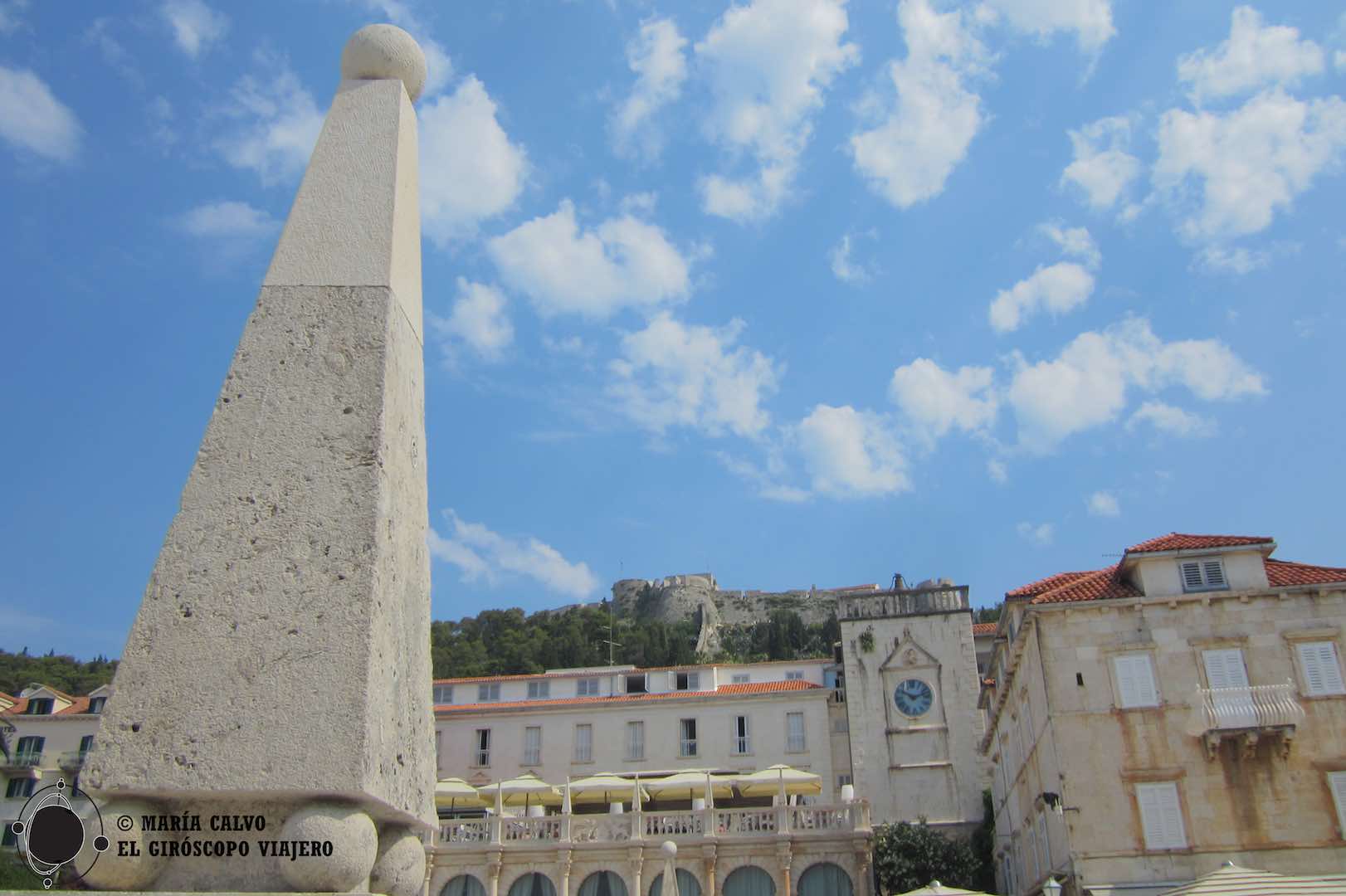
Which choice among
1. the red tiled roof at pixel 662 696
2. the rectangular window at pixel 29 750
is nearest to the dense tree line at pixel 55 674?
the rectangular window at pixel 29 750

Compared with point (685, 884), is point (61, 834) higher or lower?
higher

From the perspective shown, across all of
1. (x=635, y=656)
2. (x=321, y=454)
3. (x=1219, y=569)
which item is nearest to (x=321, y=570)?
(x=321, y=454)

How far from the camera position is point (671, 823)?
34344mm

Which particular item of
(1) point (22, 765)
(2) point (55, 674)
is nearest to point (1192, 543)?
(1) point (22, 765)

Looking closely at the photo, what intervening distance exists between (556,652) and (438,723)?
141 ft

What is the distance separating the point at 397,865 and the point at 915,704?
132 feet

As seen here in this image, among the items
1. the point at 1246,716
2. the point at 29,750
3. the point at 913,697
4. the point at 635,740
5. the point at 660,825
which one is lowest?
the point at 660,825

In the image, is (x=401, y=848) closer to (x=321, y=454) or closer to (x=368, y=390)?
(x=321, y=454)

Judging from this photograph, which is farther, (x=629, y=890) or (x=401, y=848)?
(x=629, y=890)

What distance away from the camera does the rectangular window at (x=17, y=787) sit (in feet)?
149

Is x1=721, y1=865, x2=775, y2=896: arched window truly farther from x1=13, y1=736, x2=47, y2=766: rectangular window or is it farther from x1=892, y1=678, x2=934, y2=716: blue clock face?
x1=13, y1=736, x2=47, y2=766: rectangular window

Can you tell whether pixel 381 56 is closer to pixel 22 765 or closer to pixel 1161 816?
pixel 1161 816

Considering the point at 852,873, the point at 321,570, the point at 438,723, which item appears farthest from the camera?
the point at 438,723

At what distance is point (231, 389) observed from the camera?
231 inches
